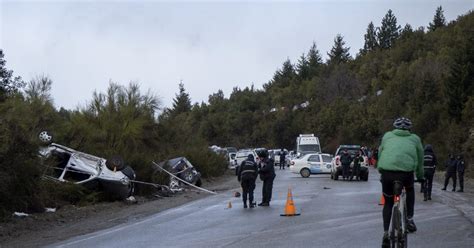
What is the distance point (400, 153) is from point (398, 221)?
867 millimetres

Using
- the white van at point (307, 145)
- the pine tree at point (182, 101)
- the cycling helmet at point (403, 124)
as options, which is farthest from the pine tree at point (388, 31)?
the cycling helmet at point (403, 124)

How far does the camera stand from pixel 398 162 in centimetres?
854

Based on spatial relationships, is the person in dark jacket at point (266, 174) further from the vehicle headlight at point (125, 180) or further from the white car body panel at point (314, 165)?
the white car body panel at point (314, 165)

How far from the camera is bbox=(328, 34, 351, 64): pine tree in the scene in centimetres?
13675

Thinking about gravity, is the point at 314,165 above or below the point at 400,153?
above

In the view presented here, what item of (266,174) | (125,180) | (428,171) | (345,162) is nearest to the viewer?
(266,174)

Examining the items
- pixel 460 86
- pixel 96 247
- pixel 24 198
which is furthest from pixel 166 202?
pixel 460 86

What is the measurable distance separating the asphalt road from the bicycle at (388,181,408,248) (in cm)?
239

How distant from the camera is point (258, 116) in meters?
111

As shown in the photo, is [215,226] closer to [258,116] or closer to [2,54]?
[2,54]

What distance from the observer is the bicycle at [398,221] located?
8.27 m

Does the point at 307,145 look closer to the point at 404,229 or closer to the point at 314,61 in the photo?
the point at 404,229

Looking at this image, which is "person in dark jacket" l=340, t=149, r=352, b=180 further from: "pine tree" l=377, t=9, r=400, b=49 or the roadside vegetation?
"pine tree" l=377, t=9, r=400, b=49

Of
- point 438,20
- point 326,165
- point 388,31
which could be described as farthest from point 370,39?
point 326,165
